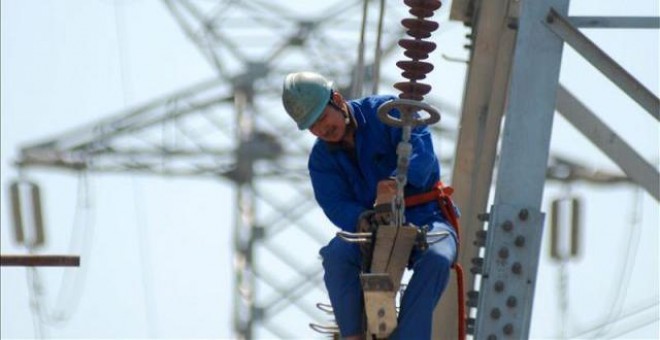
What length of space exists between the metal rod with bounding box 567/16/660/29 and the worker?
50.6 inches

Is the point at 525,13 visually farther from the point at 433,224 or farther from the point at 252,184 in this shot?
the point at 252,184

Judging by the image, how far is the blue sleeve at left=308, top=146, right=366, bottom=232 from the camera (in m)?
12.9

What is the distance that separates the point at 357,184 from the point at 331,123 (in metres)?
0.39

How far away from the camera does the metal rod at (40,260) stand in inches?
566

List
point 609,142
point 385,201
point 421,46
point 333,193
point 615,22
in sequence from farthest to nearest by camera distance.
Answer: point 609,142 → point 615,22 → point 333,193 → point 421,46 → point 385,201

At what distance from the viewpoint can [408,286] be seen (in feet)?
41.8

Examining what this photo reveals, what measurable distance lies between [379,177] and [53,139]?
68.7 feet

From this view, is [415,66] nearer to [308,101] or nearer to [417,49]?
[417,49]

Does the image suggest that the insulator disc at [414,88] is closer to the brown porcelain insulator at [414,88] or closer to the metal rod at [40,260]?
the brown porcelain insulator at [414,88]

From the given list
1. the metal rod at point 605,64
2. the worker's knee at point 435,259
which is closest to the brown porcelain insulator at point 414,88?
the worker's knee at point 435,259

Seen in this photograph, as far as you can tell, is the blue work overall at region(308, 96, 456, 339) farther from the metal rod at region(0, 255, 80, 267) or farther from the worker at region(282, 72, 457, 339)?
the metal rod at region(0, 255, 80, 267)

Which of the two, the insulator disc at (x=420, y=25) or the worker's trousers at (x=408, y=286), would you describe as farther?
the insulator disc at (x=420, y=25)

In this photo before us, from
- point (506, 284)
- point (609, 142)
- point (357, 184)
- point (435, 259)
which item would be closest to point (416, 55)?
point (357, 184)

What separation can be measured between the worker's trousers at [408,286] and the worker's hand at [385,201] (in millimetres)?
190
